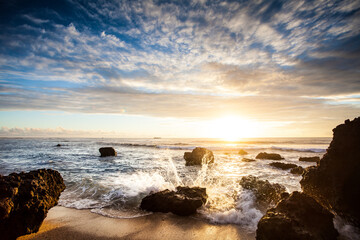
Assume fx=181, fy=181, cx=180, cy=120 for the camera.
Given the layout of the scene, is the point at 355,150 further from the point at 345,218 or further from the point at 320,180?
the point at 345,218

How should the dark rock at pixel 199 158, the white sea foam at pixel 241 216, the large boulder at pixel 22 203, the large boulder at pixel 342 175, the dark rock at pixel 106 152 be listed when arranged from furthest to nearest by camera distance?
the dark rock at pixel 106 152 → the dark rock at pixel 199 158 → the white sea foam at pixel 241 216 → the large boulder at pixel 342 175 → the large boulder at pixel 22 203

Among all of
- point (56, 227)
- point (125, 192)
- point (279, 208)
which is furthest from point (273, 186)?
point (56, 227)

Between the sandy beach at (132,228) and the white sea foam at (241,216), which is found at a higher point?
the white sea foam at (241,216)

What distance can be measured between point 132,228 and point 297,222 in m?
4.15

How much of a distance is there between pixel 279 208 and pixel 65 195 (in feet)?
27.7

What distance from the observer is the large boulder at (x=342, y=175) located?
460 centimetres

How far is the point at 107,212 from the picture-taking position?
20.7 ft

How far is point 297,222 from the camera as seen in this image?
3.79 metres

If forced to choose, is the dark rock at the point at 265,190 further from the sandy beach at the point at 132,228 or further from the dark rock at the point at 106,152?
the dark rock at the point at 106,152

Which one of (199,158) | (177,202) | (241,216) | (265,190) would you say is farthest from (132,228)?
(199,158)

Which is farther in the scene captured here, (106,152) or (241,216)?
(106,152)

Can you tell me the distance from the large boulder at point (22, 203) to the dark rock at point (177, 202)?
3.02 metres

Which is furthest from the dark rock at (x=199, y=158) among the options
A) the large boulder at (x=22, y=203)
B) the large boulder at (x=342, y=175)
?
the large boulder at (x=22, y=203)

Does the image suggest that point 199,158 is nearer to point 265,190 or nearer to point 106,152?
point 265,190
